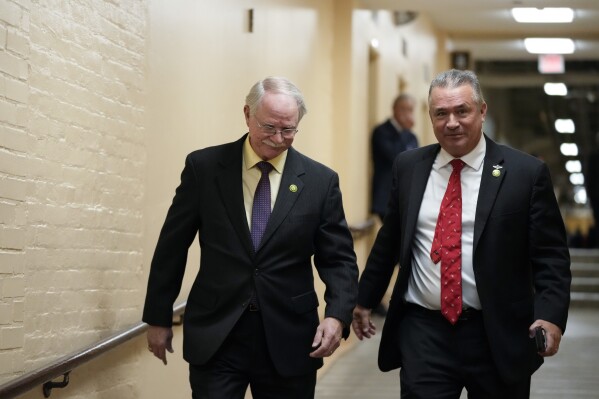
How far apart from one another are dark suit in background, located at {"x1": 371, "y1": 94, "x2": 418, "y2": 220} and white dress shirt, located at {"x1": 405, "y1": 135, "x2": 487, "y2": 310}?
6.11 meters

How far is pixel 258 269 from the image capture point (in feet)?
11.7

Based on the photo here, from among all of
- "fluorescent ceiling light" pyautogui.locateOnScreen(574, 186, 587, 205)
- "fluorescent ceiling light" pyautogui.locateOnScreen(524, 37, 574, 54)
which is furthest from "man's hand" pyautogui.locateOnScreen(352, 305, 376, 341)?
"fluorescent ceiling light" pyautogui.locateOnScreen(574, 186, 587, 205)

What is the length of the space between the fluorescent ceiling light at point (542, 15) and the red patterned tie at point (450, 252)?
8877 millimetres

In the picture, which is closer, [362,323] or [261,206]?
[261,206]

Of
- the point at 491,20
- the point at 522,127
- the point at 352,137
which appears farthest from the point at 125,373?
the point at 522,127

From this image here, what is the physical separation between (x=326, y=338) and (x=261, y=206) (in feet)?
1.54

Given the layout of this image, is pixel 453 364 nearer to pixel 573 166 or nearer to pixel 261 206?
pixel 261 206

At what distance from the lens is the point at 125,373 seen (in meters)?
4.64

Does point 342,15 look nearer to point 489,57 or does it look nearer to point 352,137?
point 352,137

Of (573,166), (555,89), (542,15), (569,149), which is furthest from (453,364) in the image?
(573,166)

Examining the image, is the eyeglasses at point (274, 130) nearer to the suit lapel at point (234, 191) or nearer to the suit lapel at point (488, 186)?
the suit lapel at point (234, 191)

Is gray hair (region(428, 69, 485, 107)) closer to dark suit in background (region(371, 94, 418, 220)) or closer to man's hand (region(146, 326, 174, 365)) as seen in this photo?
man's hand (region(146, 326, 174, 365))

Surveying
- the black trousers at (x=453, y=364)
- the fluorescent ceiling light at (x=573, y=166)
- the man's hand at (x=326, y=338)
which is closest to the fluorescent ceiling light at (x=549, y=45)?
the fluorescent ceiling light at (x=573, y=166)

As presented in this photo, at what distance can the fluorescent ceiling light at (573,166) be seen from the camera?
76.4ft
